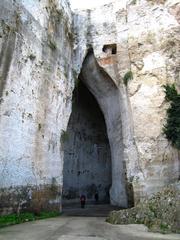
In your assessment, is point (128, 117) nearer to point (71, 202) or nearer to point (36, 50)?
point (36, 50)

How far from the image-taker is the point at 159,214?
10.7m

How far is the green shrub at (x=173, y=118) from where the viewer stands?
15.8 meters

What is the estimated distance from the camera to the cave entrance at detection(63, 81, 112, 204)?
83.3 ft

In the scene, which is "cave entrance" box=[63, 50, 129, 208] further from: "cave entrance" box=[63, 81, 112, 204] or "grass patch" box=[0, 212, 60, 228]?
"grass patch" box=[0, 212, 60, 228]

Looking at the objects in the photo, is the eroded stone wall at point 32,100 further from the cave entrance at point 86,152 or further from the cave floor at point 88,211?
the cave entrance at point 86,152

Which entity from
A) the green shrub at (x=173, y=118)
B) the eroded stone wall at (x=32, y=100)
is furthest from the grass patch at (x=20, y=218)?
the green shrub at (x=173, y=118)

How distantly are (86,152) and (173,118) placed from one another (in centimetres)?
1257

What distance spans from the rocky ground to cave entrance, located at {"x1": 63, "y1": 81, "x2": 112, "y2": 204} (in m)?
13.3

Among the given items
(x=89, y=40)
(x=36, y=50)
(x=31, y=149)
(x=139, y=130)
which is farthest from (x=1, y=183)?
(x=89, y=40)

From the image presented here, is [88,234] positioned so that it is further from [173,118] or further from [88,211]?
[88,211]

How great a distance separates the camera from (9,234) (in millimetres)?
9008

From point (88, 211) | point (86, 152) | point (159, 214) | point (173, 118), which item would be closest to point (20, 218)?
point (159, 214)

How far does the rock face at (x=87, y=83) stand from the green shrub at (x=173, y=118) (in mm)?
429

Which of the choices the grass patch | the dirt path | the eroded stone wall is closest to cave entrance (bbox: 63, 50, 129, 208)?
the eroded stone wall
